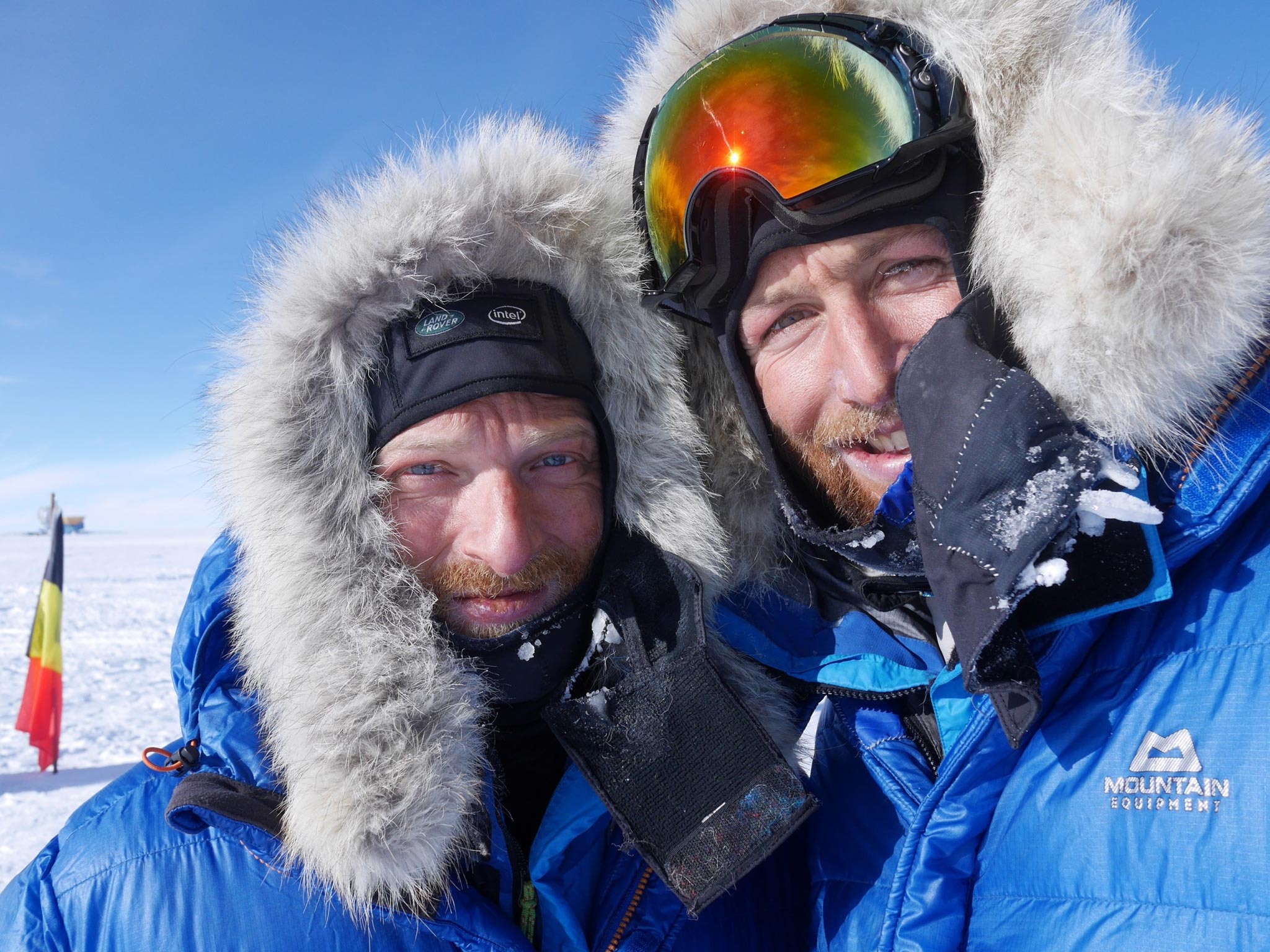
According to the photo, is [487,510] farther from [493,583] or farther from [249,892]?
[249,892]

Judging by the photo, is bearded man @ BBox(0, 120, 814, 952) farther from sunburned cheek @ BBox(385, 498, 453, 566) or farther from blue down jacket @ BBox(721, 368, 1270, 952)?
blue down jacket @ BBox(721, 368, 1270, 952)

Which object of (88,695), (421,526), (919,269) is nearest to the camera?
(919,269)

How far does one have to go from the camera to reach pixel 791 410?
1.76 metres

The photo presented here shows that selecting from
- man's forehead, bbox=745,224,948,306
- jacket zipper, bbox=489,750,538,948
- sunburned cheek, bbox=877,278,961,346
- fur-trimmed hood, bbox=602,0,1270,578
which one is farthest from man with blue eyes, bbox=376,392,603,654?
fur-trimmed hood, bbox=602,0,1270,578

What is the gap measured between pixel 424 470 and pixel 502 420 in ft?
0.66

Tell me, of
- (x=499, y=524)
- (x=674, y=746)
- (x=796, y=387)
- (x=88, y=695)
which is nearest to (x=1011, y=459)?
(x=796, y=387)

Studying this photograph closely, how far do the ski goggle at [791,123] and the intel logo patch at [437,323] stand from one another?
0.48 meters

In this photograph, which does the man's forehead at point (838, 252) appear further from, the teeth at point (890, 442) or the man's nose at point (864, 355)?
the teeth at point (890, 442)

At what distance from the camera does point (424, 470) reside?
171 centimetres

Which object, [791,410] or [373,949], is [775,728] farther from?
[373,949]

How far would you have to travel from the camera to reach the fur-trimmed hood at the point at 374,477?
1.40m

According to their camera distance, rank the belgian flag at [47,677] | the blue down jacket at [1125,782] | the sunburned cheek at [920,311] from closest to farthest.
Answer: the blue down jacket at [1125,782] → the sunburned cheek at [920,311] → the belgian flag at [47,677]

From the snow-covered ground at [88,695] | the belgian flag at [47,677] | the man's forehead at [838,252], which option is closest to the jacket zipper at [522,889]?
the man's forehead at [838,252]

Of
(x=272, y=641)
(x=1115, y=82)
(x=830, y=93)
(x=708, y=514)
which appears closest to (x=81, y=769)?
(x=272, y=641)
